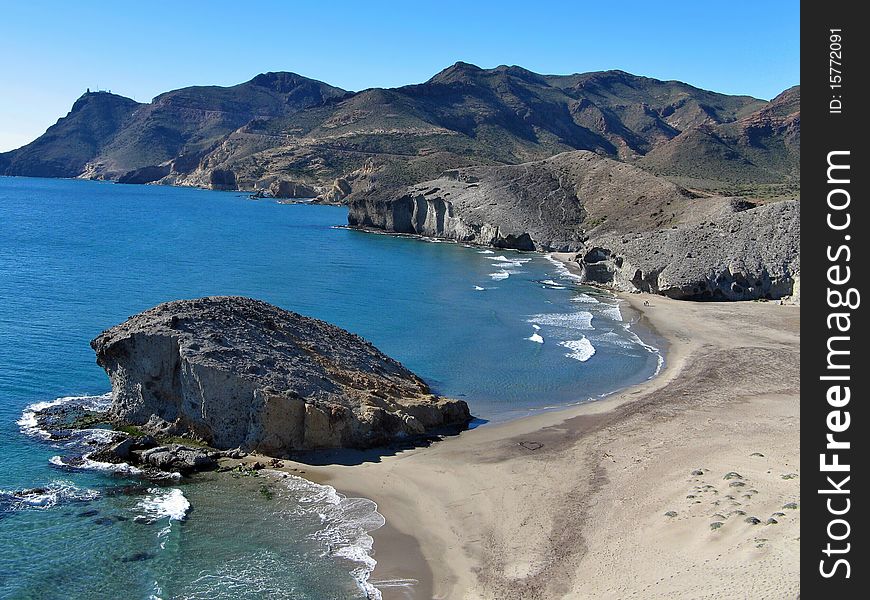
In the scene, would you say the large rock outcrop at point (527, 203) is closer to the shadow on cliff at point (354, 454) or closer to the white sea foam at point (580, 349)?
the white sea foam at point (580, 349)

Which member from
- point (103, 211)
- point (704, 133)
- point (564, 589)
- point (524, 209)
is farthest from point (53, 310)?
point (704, 133)

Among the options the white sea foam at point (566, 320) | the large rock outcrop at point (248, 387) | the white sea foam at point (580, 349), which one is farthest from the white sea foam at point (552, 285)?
the large rock outcrop at point (248, 387)

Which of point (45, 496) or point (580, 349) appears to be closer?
point (45, 496)

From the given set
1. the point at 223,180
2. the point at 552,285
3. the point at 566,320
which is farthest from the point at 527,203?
the point at 223,180

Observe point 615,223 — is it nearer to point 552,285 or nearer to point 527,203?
point 527,203
